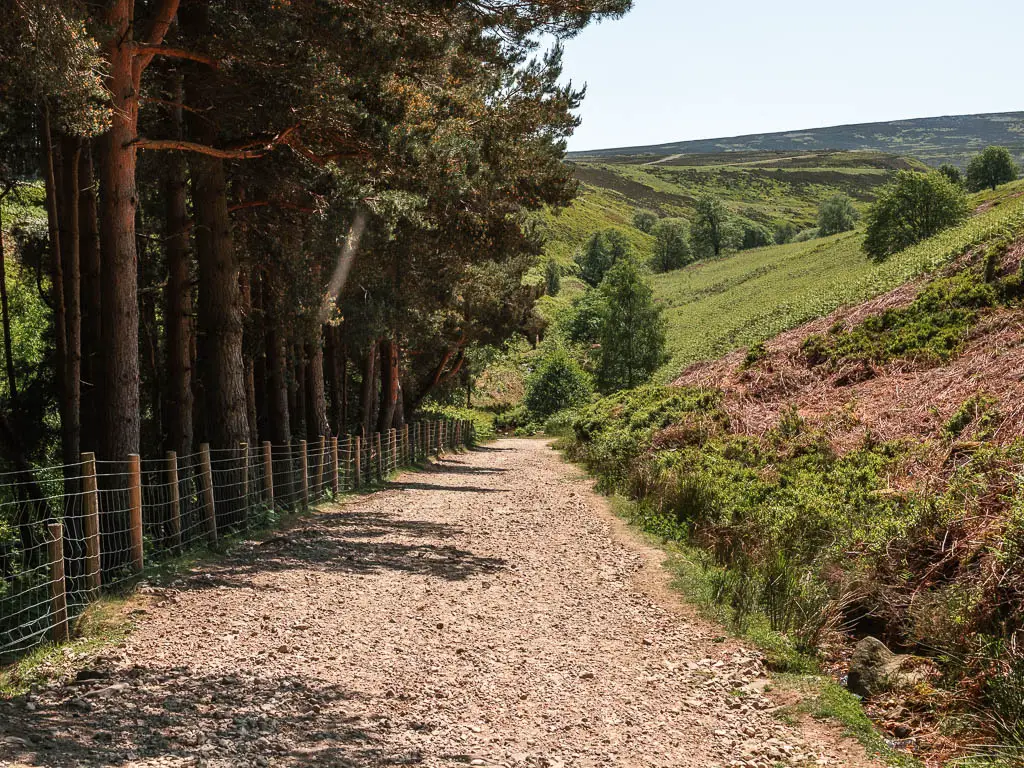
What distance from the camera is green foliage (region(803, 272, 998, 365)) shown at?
1438 centimetres

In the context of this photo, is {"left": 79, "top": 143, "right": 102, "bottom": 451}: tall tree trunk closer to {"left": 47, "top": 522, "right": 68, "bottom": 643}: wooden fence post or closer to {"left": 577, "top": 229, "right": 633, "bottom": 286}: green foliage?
{"left": 47, "top": 522, "right": 68, "bottom": 643}: wooden fence post

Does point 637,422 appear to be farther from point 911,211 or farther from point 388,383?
point 911,211

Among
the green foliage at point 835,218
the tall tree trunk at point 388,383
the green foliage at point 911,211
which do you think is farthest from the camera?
the green foliage at point 835,218

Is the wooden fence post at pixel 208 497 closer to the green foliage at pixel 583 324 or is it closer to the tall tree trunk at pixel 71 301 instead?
the tall tree trunk at pixel 71 301

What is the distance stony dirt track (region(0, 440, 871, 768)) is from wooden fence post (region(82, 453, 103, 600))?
1.66ft

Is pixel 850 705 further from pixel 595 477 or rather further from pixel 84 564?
pixel 595 477

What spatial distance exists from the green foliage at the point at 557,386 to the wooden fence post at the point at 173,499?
54.2 meters

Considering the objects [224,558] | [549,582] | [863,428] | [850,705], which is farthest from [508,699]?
[863,428]

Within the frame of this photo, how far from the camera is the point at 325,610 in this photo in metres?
8.46

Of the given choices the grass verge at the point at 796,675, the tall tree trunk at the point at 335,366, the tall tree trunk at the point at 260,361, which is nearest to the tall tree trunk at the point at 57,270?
the tall tree trunk at the point at 260,361

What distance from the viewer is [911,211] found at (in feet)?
187

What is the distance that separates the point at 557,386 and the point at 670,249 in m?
85.3

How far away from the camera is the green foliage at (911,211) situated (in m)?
55.1

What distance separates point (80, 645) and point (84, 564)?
81.5 inches
